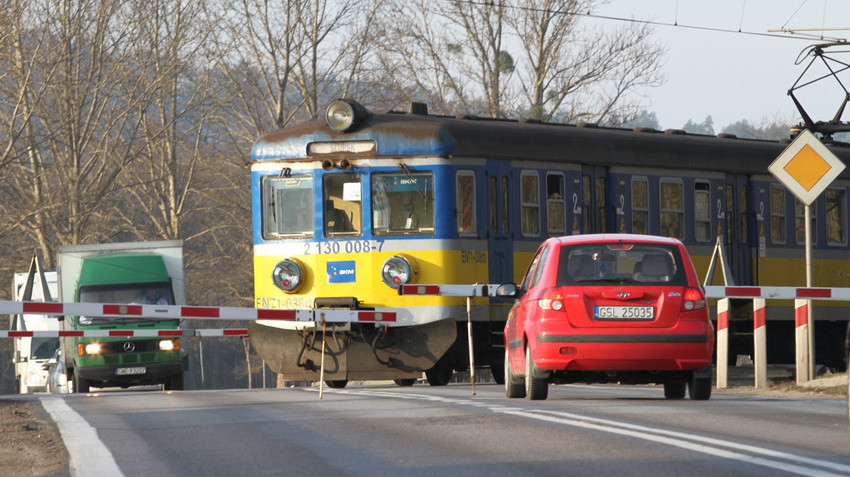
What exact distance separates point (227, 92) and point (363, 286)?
36.8 m

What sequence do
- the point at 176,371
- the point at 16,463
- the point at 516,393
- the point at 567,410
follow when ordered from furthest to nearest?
1. the point at 176,371
2. the point at 516,393
3. the point at 567,410
4. the point at 16,463

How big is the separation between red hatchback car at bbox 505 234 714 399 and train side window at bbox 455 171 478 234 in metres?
6.16

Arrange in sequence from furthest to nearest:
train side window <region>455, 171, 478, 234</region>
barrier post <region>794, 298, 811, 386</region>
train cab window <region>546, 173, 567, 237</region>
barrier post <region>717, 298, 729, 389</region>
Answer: train cab window <region>546, 173, 567, 237</region>, train side window <region>455, 171, 478, 234</region>, barrier post <region>717, 298, 729, 389</region>, barrier post <region>794, 298, 811, 386</region>

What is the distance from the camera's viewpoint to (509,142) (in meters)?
22.2

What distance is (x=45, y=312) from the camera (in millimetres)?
19000

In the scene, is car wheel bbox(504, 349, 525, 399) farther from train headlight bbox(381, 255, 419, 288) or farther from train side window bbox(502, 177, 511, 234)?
train side window bbox(502, 177, 511, 234)

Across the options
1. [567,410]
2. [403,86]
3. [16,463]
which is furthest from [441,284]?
[403,86]

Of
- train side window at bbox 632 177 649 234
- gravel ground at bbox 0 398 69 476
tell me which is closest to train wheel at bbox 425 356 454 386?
train side window at bbox 632 177 649 234

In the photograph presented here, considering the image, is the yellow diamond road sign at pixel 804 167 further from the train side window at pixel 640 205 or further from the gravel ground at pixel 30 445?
the gravel ground at pixel 30 445

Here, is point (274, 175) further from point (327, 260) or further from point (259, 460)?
point (259, 460)

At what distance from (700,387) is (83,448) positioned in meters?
6.50

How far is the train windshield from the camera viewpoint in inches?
846

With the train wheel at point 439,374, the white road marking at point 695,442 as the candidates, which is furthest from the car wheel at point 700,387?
the train wheel at point 439,374

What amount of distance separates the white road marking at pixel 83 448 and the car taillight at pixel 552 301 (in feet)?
13.7
